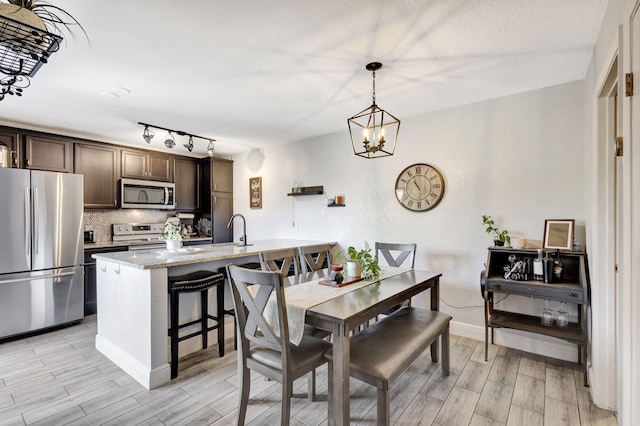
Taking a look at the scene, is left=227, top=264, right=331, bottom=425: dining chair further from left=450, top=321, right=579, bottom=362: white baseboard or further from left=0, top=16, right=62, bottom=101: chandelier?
left=450, top=321, right=579, bottom=362: white baseboard

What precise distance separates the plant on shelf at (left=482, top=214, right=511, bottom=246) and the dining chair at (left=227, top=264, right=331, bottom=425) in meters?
1.96

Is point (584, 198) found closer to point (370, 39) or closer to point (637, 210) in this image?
point (637, 210)

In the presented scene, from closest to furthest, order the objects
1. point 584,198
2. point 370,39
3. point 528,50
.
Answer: point 370,39 < point 528,50 < point 584,198

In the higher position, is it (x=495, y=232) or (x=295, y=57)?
(x=295, y=57)

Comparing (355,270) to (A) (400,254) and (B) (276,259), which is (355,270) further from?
(A) (400,254)

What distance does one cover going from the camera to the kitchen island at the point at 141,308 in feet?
7.78

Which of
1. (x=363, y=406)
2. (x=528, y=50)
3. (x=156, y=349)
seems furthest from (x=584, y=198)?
(x=156, y=349)

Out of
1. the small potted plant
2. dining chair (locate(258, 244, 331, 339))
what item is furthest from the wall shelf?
the small potted plant

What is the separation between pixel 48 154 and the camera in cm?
391

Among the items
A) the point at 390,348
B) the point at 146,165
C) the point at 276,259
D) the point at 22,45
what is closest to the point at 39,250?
the point at 146,165

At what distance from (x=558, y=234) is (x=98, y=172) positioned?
5454 millimetres

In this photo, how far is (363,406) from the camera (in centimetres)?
209

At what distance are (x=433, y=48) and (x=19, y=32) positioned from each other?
2236 mm

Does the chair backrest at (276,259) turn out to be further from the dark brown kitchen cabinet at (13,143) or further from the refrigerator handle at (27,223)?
the dark brown kitchen cabinet at (13,143)
